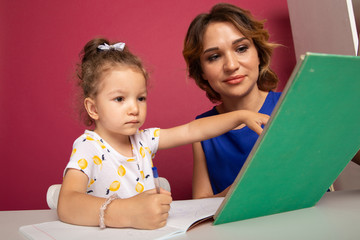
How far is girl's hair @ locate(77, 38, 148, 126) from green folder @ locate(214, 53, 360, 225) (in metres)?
0.64

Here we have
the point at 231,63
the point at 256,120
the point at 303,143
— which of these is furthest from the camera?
the point at 231,63

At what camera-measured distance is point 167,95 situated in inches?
85.1

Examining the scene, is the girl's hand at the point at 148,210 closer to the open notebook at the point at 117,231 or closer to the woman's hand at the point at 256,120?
the open notebook at the point at 117,231

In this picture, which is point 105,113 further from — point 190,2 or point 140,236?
point 190,2

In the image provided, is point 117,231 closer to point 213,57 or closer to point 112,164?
point 112,164

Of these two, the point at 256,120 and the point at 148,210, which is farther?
the point at 256,120

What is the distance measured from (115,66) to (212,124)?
1.19 feet

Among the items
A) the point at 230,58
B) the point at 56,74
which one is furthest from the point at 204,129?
the point at 56,74

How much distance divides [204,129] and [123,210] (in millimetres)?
573

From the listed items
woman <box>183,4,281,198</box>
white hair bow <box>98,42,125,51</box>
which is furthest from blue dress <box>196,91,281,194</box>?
white hair bow <box>98,42,125,51</box>

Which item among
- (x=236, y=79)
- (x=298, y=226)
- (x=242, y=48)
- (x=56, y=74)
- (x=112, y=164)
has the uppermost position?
(x=56, y=74)

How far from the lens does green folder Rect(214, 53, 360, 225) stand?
43 cm

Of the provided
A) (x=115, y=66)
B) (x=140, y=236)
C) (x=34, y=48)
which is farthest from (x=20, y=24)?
(x=140, y=236)

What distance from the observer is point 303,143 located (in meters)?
0.51
